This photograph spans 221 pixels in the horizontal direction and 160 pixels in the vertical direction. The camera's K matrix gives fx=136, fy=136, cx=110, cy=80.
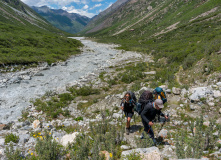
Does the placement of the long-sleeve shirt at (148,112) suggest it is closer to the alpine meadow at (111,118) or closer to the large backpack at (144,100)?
the alpine meadow at (111,118)

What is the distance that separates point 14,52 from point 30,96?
15.7 m

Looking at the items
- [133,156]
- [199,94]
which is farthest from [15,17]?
[133,156]

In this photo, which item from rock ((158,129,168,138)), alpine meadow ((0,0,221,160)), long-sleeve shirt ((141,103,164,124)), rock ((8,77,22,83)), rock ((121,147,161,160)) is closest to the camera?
rock ((121,147,161,160))

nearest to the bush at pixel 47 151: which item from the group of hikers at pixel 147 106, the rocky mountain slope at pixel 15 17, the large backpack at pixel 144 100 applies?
the group of hikers at pixel 147 106

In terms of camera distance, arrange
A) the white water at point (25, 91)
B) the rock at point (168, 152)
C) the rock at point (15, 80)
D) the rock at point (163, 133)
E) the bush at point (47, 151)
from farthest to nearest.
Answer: the rock at point (15, 80) < the white water at point (25, 91) < the rock at point (163, 133) < the rock at point (168, 152) < the bush at point (47, 151)

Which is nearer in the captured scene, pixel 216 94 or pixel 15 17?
pixel 216 94

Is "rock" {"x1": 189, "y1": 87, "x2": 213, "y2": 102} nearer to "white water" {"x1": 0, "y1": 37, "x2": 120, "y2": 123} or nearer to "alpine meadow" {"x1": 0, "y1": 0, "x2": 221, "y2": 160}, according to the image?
"alpine meadow" {"x1": 0, "y1": 0, "x2": 221, "y2": 160}

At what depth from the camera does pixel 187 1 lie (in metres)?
85.0

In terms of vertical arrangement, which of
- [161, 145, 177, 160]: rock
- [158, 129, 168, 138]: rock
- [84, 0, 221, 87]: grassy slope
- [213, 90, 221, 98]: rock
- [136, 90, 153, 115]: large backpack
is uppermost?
[84, 0, 221, 87]: grassy slope

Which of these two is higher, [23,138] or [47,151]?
[47,151]

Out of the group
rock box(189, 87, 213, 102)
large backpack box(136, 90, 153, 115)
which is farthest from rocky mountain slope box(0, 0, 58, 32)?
rock box(189, 87, 213, 102)

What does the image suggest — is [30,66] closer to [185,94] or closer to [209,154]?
[185,94]

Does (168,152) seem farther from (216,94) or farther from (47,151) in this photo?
(216,94)

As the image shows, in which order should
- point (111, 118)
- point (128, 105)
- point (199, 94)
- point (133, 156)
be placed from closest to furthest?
point (133, 156)
point (128, 105)
point (111, 118)
point (199, 94)
